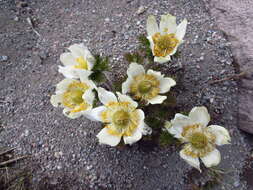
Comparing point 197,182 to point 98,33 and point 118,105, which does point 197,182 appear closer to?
point 118,105

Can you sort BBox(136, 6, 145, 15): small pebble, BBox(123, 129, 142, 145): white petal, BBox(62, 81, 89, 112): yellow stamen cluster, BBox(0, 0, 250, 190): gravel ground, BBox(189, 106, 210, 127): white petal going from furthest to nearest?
BBox(136, 6, 145, 15): small pebble < BBox(0, 0, 250, 190): gravel ground < BBox(62, 81, 89, 112): yellow stamen cluster < BBox(189, 106, 210, 127): white petal < BBox(123, 129, 142, 145): white petal

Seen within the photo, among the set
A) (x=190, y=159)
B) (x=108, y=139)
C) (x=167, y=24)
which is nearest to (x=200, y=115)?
(x=190, y=159)

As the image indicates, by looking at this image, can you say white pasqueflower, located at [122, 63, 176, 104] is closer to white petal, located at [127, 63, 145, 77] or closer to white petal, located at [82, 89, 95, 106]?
white petal, located at [127, 63, 145, 77]

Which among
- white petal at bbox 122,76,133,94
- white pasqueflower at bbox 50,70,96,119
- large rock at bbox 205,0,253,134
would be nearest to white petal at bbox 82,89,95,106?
white pasqueflower at bbox 50,70,96,119

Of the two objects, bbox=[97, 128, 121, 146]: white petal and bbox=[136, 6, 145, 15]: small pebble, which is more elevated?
bbox=[136, 6, 145, 15]: small pebble

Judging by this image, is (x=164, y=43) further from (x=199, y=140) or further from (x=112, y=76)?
(x=199, y=140)

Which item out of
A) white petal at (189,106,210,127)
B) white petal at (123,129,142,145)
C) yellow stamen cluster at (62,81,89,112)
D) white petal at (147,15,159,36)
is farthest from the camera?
white petal at (147,15,159,36)
